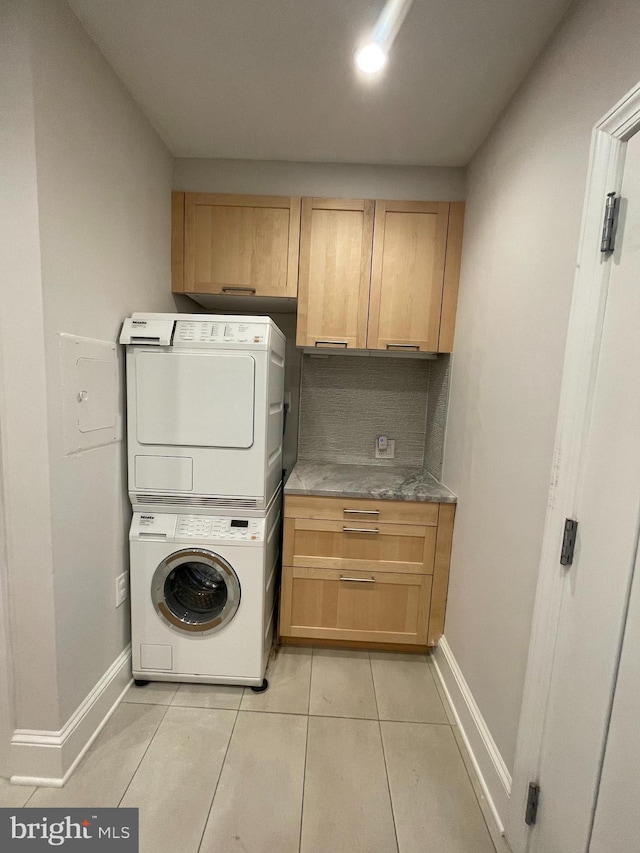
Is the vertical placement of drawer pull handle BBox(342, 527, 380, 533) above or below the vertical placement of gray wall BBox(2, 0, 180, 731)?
below

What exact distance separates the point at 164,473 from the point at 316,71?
1.70 meters

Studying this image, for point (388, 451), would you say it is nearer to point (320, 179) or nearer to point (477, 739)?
point (477, 739)

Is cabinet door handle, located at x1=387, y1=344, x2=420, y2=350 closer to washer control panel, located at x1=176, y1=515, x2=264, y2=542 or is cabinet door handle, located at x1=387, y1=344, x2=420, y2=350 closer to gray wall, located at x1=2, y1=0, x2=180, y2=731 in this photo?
washer control panel, located at x1=176, y1=515, x2=264, y2=542

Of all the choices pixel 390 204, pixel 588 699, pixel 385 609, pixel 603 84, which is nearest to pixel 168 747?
pixel 385 609

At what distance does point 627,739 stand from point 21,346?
1848mm

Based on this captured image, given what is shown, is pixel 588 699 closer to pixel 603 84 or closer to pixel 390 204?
pixel 603 84

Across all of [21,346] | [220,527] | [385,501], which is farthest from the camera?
[385,501]

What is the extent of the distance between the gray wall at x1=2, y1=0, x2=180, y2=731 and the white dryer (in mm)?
123

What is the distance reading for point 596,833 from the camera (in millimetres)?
853

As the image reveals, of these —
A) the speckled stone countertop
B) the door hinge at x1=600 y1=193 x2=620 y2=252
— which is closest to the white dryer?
the speckled stone countertop

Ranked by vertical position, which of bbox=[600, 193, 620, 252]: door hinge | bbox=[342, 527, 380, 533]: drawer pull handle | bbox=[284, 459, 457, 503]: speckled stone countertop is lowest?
bbox=[342, 527, 380, 533]: drawer pull handle

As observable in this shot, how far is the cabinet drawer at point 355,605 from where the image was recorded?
1930 mm

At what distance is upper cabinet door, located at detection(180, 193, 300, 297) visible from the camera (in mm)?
1982

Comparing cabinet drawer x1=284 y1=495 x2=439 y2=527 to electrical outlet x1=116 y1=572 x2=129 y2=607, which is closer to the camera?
electrical outlet x1=116 y1=572 x2=129 y2=607
